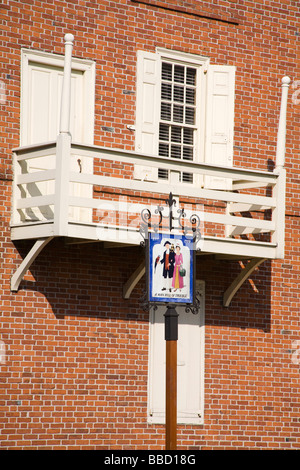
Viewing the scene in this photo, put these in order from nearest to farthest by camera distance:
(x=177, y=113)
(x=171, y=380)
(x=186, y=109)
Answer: (x=171, y=380) → (x=177, y=113) → (x=186, y=109)

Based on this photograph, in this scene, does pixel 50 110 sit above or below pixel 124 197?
above

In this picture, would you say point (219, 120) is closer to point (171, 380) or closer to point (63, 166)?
point (63, 166)

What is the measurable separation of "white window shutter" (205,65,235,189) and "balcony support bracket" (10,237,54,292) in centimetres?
325

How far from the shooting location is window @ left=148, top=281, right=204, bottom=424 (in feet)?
45.2

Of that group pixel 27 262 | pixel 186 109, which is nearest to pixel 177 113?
pixel 186 109

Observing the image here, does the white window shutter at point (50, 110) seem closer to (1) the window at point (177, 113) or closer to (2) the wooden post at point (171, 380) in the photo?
(1) the window at point (177, 113)

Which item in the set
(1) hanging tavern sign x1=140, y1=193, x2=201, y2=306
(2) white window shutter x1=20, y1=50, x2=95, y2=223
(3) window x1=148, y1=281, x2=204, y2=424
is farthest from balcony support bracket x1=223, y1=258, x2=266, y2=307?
(1) hanging tavern sign x1=140, y1=193, x2=201, y2=306

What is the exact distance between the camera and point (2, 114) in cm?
1288

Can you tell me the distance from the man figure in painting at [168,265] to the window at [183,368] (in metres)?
2.96

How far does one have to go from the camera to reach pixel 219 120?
14688mm

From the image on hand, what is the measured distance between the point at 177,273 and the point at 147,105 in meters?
3.87

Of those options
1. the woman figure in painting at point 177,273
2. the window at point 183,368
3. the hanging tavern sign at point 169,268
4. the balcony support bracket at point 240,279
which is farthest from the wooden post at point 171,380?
the balcony support bracket at point 240,279

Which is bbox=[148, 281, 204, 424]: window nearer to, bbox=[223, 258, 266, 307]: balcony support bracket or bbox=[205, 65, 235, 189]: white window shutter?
bbox=[223, 258, 266, 307]: balcony support bracket

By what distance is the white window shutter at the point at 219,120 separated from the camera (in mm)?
14562
